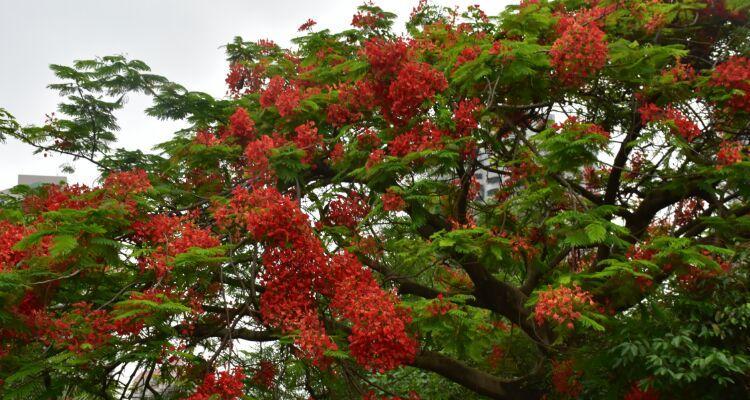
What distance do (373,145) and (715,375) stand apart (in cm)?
365

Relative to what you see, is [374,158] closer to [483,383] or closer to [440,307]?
[440,307]

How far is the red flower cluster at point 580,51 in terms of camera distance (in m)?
6.29

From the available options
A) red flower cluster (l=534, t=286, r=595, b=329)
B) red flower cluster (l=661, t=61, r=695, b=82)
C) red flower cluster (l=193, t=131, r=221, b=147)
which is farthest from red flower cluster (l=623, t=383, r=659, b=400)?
red flower cluster (l=193, t=131, r=221, b=147)

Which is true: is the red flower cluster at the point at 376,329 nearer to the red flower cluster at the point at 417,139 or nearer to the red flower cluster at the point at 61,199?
the red flower cluster at the point at 417,139

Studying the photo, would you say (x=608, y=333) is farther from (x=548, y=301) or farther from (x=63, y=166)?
(x=63, y=166)

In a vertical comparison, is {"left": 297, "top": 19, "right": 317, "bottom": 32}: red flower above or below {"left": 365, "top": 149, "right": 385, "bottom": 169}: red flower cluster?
above

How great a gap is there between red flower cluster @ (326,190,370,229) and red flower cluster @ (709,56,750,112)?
11.5 feet

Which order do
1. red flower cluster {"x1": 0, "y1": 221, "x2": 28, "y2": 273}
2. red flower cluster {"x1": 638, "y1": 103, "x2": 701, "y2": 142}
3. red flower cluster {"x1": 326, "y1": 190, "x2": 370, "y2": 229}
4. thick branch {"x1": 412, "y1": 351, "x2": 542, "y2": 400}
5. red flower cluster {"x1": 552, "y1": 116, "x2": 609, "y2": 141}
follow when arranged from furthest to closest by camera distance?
thick branch {"x1": 412, "y1": 351, "x2": 542, "y2": 400}, red flower cluster {"x1": 326, "y1": 190, "x2": 370, "y2": 229}, red flower cluster {"x1": 638, "y1": 103, "x2": 701, "y2": 142}, red flower cluster {"x1": 552, "y1": 116, "x2": 609, "y2": 141}, red flower cluster {"x1": 0, "y1": 221, "x2": 28, "y2": 273}

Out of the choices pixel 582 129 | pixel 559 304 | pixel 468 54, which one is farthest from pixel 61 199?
pixel 582 129

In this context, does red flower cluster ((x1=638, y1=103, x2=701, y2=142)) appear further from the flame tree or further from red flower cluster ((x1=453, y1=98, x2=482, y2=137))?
red flower cluster ((x1=453, y1=98, x2=482, y2=137))

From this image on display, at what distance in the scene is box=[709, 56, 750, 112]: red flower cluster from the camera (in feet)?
20.3

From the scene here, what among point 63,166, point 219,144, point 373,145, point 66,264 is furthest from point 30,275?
point 63,166

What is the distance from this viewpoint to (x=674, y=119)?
6.30 metres

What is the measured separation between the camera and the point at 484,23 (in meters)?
7.63
